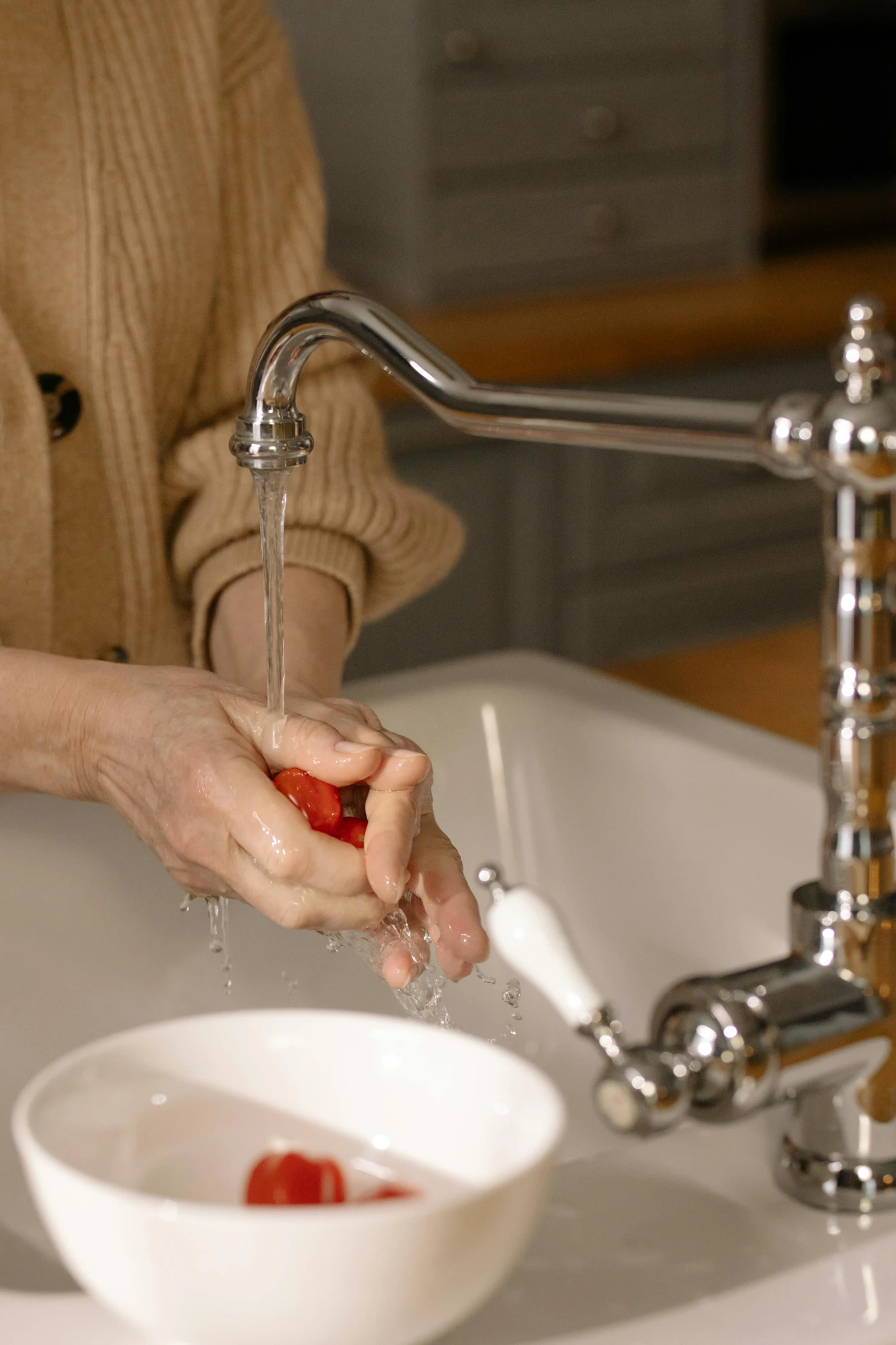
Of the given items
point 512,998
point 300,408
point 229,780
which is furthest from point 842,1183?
point 300,408

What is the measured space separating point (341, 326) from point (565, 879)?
430 millimetres

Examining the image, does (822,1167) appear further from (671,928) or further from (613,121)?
(613,121)

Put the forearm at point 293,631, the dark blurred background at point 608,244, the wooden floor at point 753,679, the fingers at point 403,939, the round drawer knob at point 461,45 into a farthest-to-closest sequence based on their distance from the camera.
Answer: the round drawer knob at point 461,45
the dark blurred background at point 608,244
the wooden floor at point 753,679
the forearm at point 293,631
the fingers at point 403,939

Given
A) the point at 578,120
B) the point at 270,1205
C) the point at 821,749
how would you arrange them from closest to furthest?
the point at 270,1205
the point at 821,749
the point at 578,120

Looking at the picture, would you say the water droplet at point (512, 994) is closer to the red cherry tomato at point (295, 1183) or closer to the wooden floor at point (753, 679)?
the red cherry tomato at point (295, 1183)

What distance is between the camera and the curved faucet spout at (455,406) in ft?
1.48

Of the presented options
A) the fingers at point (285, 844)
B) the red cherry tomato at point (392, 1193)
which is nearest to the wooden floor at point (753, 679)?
the fingers at point (285, 844)

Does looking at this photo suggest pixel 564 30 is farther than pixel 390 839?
Yes

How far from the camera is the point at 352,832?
1.86 ft

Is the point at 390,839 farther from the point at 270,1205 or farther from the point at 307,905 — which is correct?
the point at 270,1205

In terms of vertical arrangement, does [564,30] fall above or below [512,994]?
above

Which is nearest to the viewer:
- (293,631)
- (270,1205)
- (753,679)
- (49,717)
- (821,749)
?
(270,1205)

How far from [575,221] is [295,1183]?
201cm

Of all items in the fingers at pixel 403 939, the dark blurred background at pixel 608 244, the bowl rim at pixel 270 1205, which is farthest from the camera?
the dark blurred background at pixel 608 244
